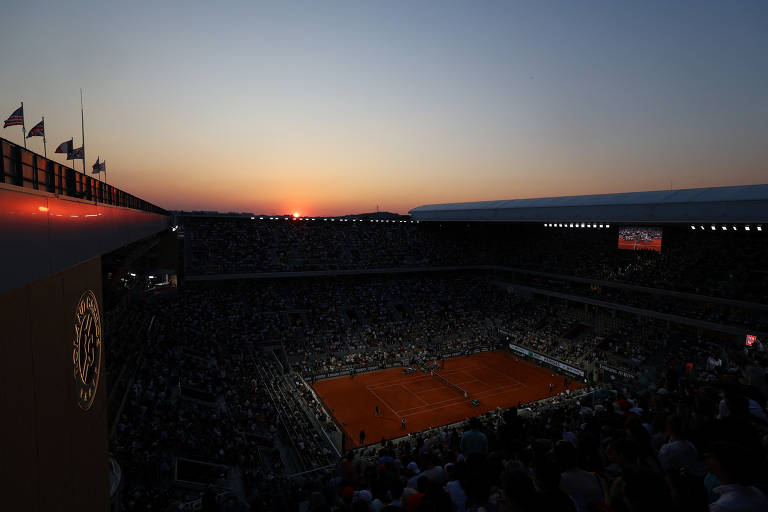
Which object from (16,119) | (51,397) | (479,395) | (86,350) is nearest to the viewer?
(51,397)

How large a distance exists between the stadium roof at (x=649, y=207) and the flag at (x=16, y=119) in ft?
115

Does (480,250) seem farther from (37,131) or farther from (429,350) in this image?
(37,131)

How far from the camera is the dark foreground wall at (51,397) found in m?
3.95

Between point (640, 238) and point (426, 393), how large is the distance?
24704 millimetres

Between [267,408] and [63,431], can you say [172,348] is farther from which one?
[63,431]

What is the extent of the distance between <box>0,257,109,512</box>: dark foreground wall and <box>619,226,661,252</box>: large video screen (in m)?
41.4

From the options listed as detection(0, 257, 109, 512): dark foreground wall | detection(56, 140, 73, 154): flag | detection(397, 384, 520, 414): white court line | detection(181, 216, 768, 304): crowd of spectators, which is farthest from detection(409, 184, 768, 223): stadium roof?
detection(56, 140, 73, 154): flag

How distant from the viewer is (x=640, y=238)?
38.2 m

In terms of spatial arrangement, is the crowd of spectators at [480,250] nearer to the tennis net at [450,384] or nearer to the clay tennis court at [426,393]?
the clay tennis court at [426,393]

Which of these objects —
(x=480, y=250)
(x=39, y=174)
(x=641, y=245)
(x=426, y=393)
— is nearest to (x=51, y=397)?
(x=39, y=174)

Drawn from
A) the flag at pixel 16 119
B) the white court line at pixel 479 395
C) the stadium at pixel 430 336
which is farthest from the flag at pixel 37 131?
the white court line at pixel 479 395

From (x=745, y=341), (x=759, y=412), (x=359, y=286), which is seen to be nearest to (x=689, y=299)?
(x=745, y=341)

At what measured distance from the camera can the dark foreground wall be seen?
3.95 metres

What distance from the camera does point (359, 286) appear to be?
4341 cm
